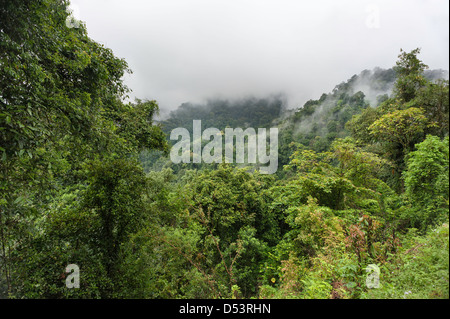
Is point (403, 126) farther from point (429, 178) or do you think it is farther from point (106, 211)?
point (106, 211)

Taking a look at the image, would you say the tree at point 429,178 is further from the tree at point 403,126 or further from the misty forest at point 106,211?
the tree at point 403,126

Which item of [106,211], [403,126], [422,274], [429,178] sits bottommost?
[422,274]

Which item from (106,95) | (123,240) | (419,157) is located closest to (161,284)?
(123,240)

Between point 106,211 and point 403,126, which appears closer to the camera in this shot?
point 106,211

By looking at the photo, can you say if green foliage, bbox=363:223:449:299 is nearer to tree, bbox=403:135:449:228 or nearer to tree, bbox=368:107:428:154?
tree, bbox=403:135:449:228

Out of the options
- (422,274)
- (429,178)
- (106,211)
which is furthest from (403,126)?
(106,211)

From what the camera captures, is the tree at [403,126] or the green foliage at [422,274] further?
the tree at [403,126]

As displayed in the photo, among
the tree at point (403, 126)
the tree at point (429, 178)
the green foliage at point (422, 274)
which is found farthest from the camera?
the tree at point (403, 126)

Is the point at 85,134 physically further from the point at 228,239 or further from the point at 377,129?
the point at 228,239

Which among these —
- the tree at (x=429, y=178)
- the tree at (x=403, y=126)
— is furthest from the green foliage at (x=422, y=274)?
the tree at (x=403, y=126)

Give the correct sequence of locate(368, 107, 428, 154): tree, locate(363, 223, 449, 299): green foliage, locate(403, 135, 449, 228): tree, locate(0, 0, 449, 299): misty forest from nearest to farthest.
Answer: locate(363, 223, 449, 299): green foliage, locate(403, 135, 449, 228): tree, locate(0, 0, 449, 299): misty forest, locate(368, 107, 428, 154): tree

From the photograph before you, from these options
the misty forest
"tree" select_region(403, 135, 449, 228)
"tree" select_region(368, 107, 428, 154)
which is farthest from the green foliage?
"tree" select_region(368, 107, 428, 154)
